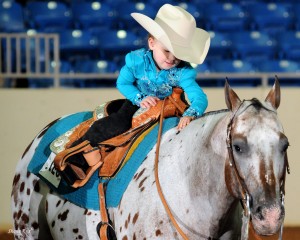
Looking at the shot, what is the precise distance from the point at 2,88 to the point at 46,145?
247 centimetres

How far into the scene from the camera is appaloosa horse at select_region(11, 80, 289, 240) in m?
2.78

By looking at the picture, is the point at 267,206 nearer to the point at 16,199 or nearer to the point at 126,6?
the point at 16,199

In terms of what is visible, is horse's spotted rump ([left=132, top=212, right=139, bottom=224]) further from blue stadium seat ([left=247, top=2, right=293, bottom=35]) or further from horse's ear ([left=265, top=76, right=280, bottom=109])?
blue stadium seat ([left=247, top=2, right=293, bottom=35])

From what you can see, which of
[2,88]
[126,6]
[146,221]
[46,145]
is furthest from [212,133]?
[126,6]

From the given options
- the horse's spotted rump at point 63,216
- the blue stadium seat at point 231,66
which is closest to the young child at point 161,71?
the horse's spotted rump at point 63,216

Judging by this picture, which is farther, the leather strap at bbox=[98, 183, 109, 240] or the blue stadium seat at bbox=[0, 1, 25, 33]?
the blue stadium seat at bbox=[0, 1, 25, 33]

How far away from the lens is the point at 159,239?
3191 millimetres

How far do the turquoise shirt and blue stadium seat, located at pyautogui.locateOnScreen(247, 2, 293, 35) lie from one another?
18.4 ft

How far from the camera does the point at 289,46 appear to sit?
8922 mm

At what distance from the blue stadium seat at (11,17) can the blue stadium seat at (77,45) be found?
0.42 metres

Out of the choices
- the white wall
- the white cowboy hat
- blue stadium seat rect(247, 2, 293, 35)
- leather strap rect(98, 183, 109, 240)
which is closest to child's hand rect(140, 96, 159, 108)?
the white cowboy hat

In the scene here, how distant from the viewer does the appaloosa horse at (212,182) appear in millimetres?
2781

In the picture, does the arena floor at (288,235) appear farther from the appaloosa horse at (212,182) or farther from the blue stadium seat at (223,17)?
the blue stadium seat at (223,17)

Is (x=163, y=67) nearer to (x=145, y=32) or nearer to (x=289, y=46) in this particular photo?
(x=145, y=32)
